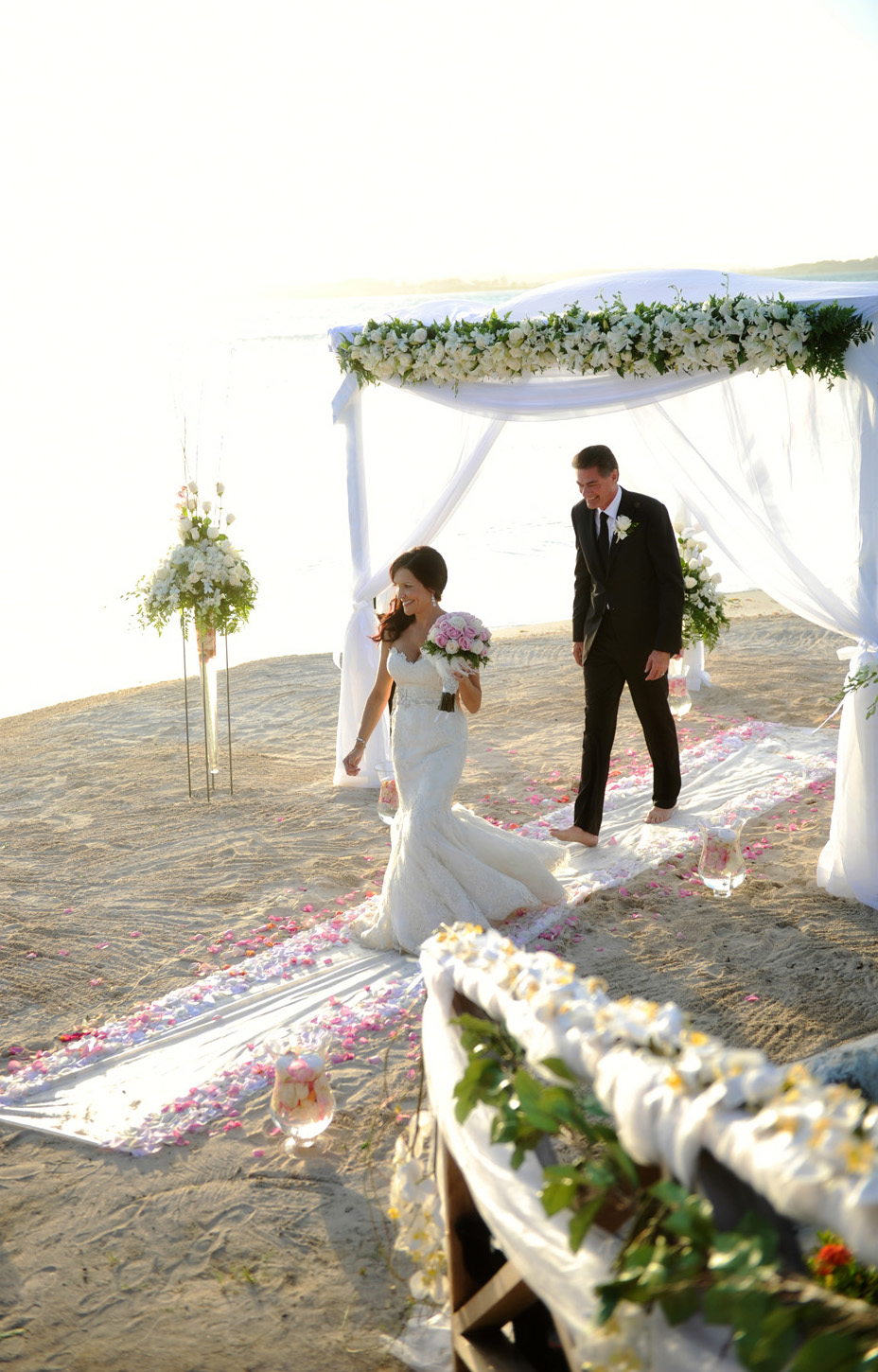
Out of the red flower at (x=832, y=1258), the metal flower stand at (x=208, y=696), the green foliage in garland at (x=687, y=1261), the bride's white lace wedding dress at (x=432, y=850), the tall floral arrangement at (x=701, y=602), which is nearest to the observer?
the green foliage in garland at (x=687, y=1261)

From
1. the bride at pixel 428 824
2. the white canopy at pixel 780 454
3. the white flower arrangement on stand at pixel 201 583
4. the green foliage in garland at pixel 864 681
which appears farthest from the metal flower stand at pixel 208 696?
the green foliage in garland at pixel 864 681

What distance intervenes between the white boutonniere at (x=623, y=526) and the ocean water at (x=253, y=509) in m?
0.87

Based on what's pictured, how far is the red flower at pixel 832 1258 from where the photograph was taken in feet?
6.21

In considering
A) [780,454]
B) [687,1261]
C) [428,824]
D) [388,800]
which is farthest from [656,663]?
[687,1261]

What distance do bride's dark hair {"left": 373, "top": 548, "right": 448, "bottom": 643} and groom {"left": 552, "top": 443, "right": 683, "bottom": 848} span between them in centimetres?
105

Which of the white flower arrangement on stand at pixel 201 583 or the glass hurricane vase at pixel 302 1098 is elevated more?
the white flower arrangement on stand at pixel 201 583

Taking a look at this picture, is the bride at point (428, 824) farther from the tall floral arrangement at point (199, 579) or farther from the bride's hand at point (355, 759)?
the tall floral arrangement at point (199, 579)

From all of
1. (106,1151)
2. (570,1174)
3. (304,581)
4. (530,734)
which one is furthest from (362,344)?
(304,581)

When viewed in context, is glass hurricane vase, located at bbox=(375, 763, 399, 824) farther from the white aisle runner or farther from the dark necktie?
the dark necktie

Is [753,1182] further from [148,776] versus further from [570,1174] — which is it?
[148,776]

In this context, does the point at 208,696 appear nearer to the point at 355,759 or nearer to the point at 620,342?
the point at 355,759

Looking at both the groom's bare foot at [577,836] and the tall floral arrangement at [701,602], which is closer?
the groom's bare foot at [577,836]

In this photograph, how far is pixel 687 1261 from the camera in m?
1.49

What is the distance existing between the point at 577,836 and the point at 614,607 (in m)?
1.35
